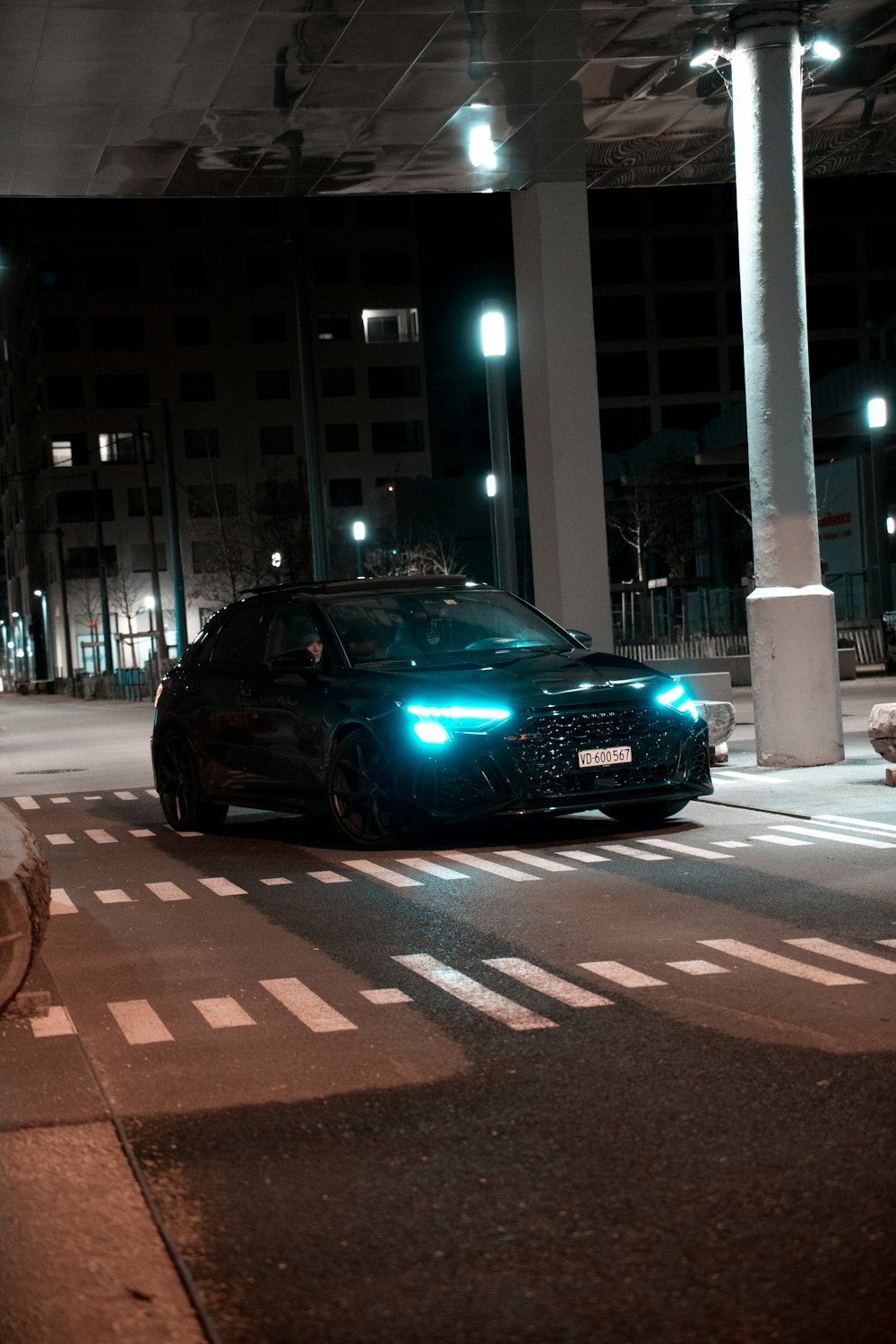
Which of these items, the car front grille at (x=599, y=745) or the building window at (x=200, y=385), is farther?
the building window at (x=200, y=385)

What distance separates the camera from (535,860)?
36.1 ft

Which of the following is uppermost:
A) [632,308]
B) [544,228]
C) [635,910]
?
[632,308]

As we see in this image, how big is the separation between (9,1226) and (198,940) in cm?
421

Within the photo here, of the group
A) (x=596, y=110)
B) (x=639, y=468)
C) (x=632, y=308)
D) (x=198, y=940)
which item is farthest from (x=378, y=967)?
(x=632, y=308)

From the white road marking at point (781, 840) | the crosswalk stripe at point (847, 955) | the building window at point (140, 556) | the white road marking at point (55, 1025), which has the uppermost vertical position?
the building window at point (140, 556)

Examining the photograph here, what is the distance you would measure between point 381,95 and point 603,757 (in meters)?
8.25

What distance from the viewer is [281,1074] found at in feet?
19.3

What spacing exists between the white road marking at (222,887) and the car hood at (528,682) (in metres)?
1.59

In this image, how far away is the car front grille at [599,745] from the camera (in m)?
11.3

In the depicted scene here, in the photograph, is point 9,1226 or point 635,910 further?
point 635,910

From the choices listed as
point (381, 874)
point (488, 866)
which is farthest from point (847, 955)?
point (381, 874)

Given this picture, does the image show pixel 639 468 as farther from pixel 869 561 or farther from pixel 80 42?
pixel 80 42

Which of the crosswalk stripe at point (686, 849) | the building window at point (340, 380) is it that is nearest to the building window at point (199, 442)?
the building window at point (340, 380)

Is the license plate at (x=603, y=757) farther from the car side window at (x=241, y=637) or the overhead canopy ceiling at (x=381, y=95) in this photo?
the overhead canopy ceiling at (x=381, y=95)
